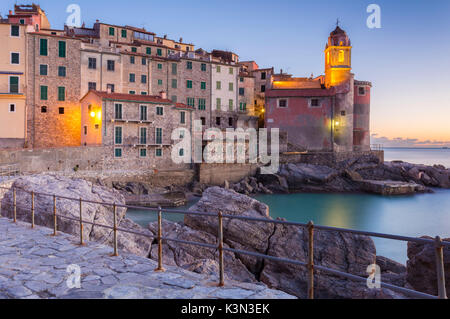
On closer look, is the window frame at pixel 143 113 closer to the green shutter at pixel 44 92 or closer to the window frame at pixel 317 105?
the green shutter at pixel 44 92

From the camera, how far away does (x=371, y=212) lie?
31.6m

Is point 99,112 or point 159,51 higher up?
point 159,51

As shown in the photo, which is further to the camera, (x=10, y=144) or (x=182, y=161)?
(x=182, y=161)

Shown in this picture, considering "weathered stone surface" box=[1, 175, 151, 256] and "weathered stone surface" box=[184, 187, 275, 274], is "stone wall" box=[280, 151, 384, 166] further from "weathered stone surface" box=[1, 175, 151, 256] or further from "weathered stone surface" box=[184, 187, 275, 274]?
"weathered stone surface" box=[1, 175, 151, 256]

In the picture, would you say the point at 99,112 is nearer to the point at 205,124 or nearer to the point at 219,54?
the point at 205,124

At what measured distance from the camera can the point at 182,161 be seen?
125 ft

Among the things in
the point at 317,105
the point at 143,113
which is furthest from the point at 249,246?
the point at 317,105

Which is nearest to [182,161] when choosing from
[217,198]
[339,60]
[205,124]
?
[205,124]

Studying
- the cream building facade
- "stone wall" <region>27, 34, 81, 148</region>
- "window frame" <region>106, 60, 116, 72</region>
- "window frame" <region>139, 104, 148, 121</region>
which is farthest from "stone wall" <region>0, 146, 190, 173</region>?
"window frame" <region>106, 60, 116, 72</region>

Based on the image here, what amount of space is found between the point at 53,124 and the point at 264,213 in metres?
31.3

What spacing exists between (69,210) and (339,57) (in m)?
43.3

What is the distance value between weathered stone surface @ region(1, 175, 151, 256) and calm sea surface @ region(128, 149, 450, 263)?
11078 mm

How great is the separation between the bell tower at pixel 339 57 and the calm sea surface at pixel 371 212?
16744mm

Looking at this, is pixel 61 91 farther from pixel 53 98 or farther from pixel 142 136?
pixel 142 136
